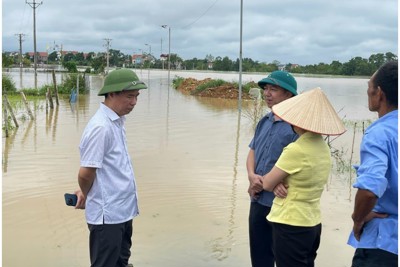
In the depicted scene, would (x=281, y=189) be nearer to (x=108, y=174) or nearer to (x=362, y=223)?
(x=362, y=223)

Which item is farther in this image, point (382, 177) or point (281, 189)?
point (281, 189)

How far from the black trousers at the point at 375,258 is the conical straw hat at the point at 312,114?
25.7 inches

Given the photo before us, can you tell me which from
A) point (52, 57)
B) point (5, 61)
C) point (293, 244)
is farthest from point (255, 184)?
point (52, 57)

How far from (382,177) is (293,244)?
828 mm

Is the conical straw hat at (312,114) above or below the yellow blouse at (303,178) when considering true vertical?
above

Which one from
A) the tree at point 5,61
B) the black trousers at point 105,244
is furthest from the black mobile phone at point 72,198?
the tree at point 5,61

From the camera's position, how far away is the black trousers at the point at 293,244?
100 inches

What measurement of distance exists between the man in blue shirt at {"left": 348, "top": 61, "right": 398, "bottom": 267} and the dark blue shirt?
891 mm

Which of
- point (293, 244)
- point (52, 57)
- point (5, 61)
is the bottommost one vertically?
point (293, 244)

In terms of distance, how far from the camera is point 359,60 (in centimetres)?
6625

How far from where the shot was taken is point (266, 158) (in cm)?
304

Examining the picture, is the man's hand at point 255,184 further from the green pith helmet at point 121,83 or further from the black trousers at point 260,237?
the green pith helmet at point 121,83

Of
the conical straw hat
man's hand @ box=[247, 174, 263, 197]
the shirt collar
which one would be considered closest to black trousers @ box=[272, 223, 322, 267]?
man's hand @ box=[247, 174, 263, 197]

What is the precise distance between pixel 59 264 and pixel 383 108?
3.14 m
